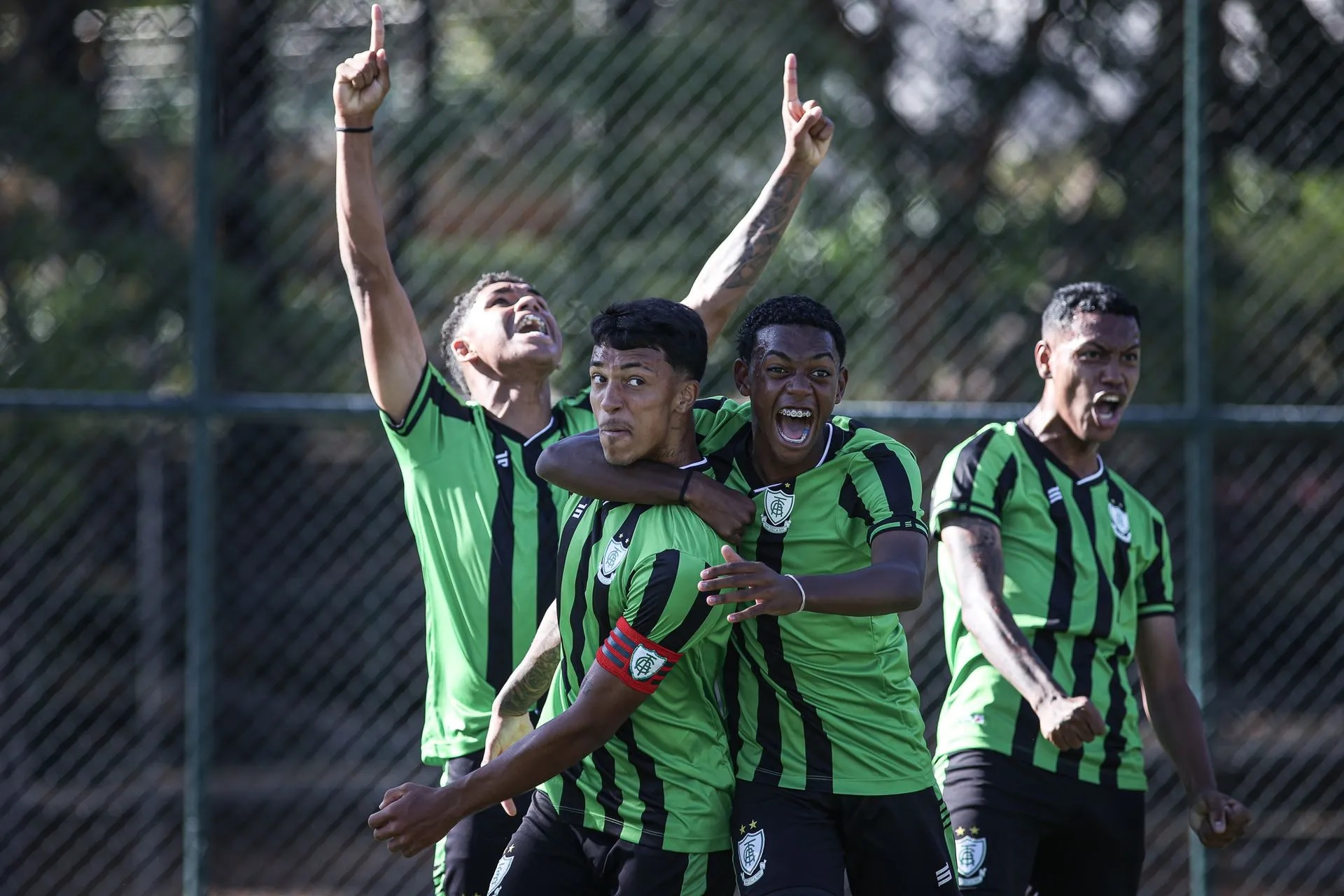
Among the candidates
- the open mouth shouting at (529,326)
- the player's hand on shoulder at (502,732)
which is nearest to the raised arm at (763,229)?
the open mouth shouting at (529,326)

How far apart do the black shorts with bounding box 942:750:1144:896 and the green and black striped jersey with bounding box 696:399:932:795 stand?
0.63 meters

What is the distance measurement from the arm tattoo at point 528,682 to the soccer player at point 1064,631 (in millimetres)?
1148

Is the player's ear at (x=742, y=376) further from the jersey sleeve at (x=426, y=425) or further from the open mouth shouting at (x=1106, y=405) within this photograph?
the open mouth shouting at (x=1106, y=405)

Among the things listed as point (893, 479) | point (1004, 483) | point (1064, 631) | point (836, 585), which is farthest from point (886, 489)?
point (1064, 631)

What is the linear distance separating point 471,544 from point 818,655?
42.7 inches

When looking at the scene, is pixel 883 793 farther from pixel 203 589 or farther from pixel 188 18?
pixel 188 18

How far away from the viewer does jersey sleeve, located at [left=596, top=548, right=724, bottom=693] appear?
9.62 ft

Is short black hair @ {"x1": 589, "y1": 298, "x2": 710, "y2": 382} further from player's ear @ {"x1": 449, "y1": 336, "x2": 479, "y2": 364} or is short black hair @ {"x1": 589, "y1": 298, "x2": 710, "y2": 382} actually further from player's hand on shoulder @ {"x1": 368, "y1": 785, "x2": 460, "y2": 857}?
player's hand on shoulder @ {"x1": 368, "y1": 785, "x2": 460, "y2": 857}

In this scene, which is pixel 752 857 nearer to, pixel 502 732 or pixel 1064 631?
pixel 502 732

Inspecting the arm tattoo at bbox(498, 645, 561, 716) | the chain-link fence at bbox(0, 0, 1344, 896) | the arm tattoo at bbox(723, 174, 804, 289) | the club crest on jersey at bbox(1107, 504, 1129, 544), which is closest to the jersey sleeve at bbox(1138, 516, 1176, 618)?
the club crest on jersey at bbox(1107, 504, 1129, 544)

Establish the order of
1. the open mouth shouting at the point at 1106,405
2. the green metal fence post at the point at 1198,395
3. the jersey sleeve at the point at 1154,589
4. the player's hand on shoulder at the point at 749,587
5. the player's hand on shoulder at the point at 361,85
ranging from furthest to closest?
the green metal fence post at the point at 1198,395 < the jersey sleeve at the point at 1154,589 < the open mouth shouting at the point at 1106,405 < the player's hand on shoulder at the point at 361,85 < the player's hand on shoulder at the point at 749,587

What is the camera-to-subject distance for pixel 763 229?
397 centimetres

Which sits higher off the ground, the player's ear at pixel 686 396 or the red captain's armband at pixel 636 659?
the player's ear at pixel 686 396

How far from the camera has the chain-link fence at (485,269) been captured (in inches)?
269
